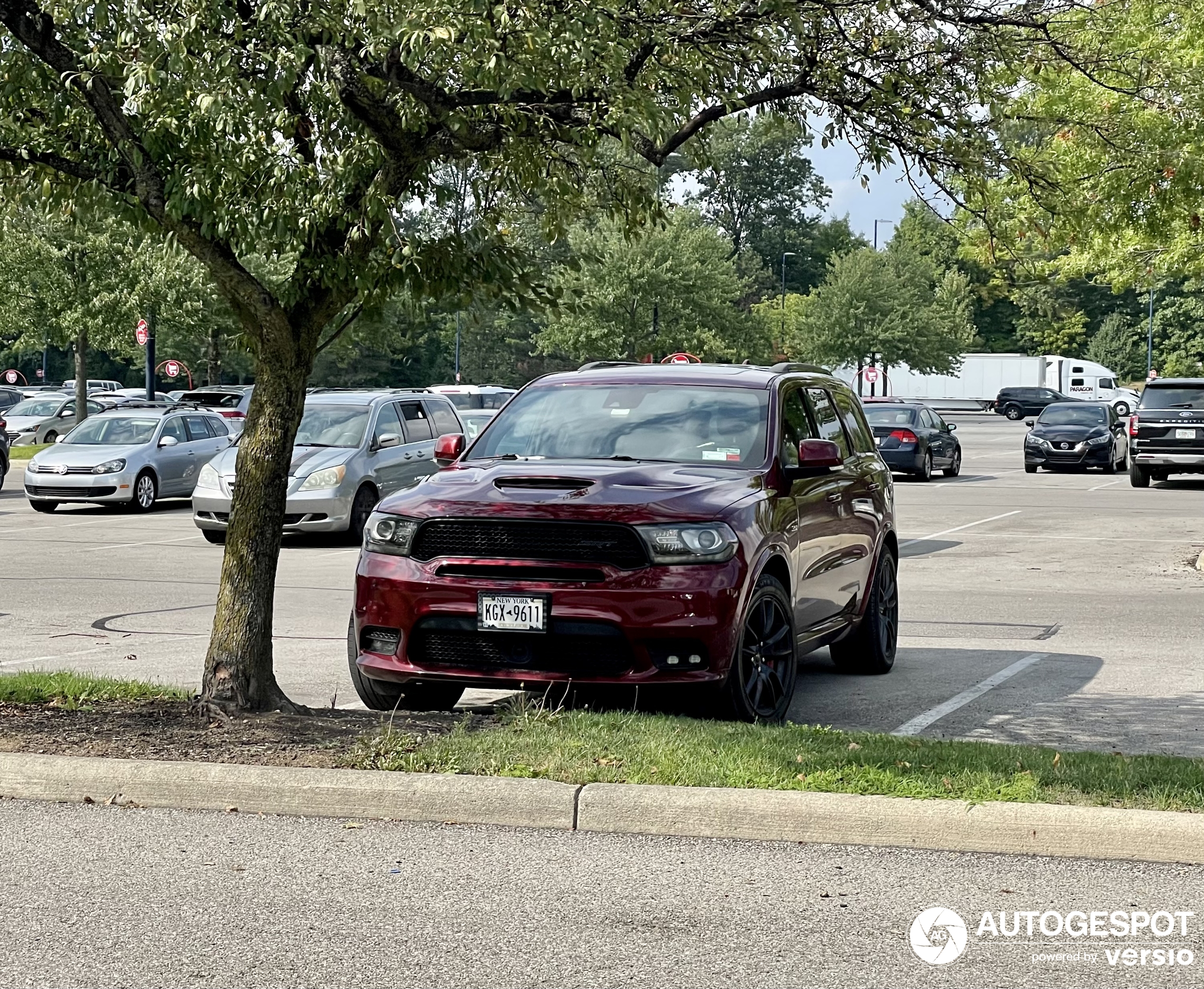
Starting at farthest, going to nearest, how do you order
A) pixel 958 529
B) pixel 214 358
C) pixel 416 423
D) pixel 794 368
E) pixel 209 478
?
pixel 214 358
pixel 958 529
pixel 416 423
pixel 209 478
pixel 794 368

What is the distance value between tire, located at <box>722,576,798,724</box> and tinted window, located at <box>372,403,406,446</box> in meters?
12.7

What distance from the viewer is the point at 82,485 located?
24000 millimetres

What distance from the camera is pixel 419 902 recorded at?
5.29 m

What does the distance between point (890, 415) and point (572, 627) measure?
28.4m

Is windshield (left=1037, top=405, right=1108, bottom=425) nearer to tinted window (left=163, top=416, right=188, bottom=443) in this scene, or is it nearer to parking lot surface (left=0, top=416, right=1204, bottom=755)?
parking lot surface (left=0, top=416, right=1204, bottom=755)

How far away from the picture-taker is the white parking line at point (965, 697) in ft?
27.8

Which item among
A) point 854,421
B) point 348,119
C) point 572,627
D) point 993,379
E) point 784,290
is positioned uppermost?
point 784,290

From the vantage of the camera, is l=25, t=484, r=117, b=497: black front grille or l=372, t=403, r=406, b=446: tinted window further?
l=25, t=484, r=117, b=497: black front grille

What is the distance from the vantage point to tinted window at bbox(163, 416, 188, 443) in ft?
83.7

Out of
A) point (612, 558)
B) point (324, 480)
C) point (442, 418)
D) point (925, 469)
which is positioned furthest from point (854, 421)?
point (925, 469)

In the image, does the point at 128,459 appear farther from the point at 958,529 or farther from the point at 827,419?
the point at 827,419

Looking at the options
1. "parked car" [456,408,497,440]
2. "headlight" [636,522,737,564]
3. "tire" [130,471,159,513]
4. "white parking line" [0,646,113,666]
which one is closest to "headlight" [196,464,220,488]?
"tire" [130,471,159,513]

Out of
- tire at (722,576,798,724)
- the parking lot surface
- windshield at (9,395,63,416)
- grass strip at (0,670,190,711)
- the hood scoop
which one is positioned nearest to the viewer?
tire at (722,576,798,724)

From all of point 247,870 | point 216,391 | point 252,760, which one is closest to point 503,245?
point 252,760
